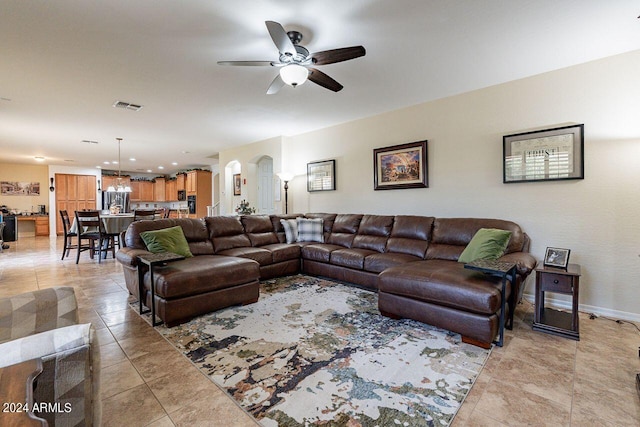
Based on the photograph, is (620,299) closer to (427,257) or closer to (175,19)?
(427,257)

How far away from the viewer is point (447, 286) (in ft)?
7.48

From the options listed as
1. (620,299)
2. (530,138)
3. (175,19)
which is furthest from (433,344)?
(175,19)

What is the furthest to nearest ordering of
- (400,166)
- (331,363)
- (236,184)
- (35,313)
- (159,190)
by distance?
(159,190), (236,184), (400,166), (331,363), (35,313)

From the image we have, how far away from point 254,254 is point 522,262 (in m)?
2.98

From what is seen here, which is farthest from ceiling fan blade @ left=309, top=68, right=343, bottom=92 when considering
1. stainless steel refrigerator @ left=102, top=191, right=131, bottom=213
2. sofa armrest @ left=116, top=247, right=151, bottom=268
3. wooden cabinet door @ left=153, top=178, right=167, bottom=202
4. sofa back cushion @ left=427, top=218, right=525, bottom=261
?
wooden cabinet door @ left=153, top=178, right=167, bottom=202

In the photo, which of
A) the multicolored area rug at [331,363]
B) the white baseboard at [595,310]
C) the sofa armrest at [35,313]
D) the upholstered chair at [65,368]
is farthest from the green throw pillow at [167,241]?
the white baseboard at [595,310]

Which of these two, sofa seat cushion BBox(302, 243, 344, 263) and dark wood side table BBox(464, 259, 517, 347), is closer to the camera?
dark wood side table BBox(464, 259, 517, 347)

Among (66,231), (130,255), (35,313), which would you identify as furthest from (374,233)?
(66,231)

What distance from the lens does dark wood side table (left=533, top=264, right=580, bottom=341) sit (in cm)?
230

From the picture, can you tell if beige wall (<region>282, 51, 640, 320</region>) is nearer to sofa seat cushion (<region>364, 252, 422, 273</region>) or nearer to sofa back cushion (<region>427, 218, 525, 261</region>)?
sofa back cushion (<region>427, 218, 525, 261</region>)

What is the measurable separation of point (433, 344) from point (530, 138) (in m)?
2.57

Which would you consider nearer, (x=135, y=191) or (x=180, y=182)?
(x=180, y=182)

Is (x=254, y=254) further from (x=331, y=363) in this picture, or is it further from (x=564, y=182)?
(x=564, y=182)

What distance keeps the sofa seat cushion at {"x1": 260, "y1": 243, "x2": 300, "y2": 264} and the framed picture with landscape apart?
1652 millimetres
